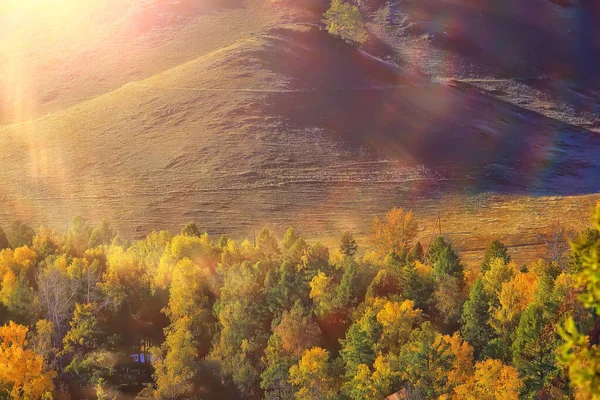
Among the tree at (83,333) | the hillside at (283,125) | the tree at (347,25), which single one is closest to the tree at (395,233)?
the hillside at (283,125)

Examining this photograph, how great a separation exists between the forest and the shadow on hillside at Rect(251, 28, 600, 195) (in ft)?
155

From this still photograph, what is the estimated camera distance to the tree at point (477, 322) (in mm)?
47469

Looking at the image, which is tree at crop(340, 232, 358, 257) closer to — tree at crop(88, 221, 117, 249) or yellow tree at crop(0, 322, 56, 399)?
tree at crop(88, 221, 117, 249)

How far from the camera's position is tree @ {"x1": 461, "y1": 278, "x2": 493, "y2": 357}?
47.5 meters

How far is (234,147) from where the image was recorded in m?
102

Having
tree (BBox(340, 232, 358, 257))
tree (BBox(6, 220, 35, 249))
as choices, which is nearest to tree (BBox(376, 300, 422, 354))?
tree (BBox(340, 232, 358, 257))

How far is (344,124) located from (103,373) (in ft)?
245

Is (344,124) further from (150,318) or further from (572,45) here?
(572,45)

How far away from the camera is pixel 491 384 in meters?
41.6

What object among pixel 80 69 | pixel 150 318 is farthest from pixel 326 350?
pixel 80 69

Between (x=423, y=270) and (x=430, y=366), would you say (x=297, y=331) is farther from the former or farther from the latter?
(x=423, y=270)

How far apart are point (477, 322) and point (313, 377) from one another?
43.4 feet

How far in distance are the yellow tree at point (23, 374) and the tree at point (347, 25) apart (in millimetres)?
117408

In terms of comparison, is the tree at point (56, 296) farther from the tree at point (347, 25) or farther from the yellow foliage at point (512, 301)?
the tree at point (347, 25)
